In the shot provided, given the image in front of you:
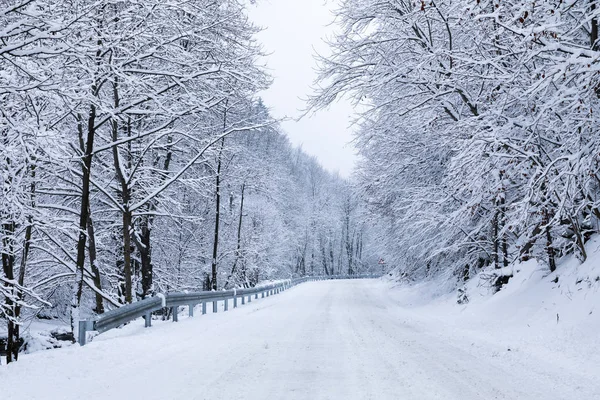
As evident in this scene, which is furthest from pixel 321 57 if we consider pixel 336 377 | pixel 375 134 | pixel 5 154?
pixel 336 377

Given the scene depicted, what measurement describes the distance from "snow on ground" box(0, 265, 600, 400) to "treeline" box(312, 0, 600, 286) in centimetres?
193

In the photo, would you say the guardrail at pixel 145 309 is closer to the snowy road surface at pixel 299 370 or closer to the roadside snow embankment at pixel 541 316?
the snowy road surface at pixel 299 370

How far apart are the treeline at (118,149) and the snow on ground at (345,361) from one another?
1.47 m

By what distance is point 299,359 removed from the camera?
730cm

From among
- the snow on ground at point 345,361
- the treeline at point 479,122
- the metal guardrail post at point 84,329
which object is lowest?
the snow on ground at point 345,361

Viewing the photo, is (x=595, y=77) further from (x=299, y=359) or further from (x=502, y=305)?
(x=502, y=305)

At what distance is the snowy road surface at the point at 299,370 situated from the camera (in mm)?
5379

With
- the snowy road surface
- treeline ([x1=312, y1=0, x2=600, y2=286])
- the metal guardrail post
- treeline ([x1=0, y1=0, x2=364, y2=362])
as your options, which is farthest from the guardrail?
treeline ([x1=312, y1=0, x2=600, y2=286])

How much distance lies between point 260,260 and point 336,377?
35.1 m

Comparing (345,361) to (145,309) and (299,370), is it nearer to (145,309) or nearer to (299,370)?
(299,370)

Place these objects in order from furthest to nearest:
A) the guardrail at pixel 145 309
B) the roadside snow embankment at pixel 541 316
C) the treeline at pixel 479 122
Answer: the guardrail at pixel 145 309
the roadside snow embankment at pixel 541 316
the treeline at pixel 479 122

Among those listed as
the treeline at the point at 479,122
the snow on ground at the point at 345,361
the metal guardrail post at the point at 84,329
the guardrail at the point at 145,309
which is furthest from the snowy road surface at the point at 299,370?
the treeline at the point at 479,122

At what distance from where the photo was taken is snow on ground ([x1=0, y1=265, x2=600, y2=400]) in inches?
215

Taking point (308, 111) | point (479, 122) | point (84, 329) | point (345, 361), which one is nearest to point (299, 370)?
point (345, 361)
